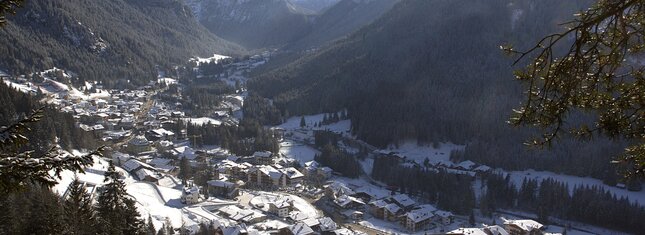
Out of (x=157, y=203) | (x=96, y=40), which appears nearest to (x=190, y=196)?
(x=157, y=203)

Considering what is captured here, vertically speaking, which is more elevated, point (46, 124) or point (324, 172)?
point (46, 124)

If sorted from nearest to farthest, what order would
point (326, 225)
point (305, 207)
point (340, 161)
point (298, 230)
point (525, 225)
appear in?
point (298, 230)
point (326, 225)
point (525, 225)
point (305, 207)
point (340, 161)

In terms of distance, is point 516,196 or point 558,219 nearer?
point 558,219

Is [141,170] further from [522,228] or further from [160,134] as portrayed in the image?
[522,228]

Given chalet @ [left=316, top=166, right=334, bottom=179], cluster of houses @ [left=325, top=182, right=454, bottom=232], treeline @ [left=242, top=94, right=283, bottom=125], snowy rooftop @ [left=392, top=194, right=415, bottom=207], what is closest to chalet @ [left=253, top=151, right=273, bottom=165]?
chalet @ [left=316, top=166, right=334, bottom=179]

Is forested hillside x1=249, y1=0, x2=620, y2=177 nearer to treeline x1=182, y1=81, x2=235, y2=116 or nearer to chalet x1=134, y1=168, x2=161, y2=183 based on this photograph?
treeline x1=182, y1=81, x2=235, y2=116

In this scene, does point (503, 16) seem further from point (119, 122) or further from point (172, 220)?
point (172, 220)

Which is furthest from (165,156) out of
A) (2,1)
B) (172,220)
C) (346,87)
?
(2,1)
